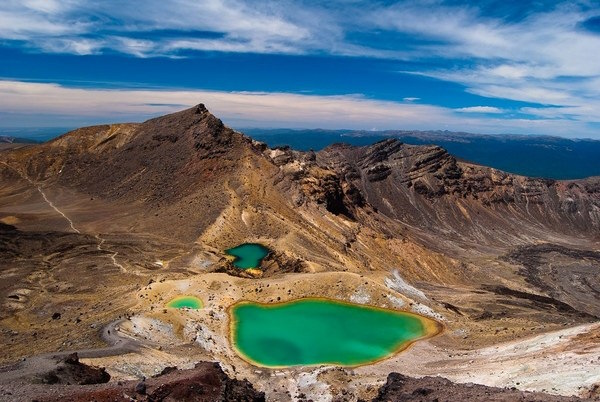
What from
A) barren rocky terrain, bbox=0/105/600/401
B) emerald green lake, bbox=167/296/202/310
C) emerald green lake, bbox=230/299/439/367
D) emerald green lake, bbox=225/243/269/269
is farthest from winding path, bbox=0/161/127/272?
emerald green lake, bbox=230/299/439/367

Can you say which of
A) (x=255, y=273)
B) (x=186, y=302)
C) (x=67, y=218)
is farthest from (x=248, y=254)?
(x=67, y=218)

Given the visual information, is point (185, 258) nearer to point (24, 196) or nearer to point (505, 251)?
point (24, 196)

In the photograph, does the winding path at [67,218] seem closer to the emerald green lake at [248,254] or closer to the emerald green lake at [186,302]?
the emerald green lake at [248,254]

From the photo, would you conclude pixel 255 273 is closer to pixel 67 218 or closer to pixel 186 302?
pixel 186 302

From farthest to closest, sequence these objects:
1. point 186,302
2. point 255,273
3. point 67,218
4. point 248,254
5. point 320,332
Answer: point 67,218
point 248,254
point 255,273
point 186,302
point 320,332

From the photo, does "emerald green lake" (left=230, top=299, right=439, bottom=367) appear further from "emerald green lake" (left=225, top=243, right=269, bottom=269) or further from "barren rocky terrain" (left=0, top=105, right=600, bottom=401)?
"emerald green lake" (left=225, top=243, right=269, bottom=269)

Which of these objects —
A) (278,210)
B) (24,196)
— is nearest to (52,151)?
(24,196)
